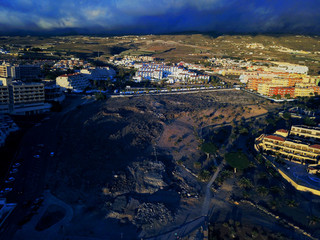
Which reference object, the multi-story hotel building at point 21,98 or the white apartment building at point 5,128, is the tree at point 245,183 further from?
the multi-story hotel building at point 21,98

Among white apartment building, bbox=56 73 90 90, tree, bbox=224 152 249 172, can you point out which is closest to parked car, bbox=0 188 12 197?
Result: tree, bbox=224 152 249 172

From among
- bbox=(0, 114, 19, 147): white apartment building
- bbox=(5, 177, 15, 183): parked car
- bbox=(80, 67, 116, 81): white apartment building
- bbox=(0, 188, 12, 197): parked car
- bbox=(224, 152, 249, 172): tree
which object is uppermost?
bbox=(80, 67, 116, 81): white apartment building

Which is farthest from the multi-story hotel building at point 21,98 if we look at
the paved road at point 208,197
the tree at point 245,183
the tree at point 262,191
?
the tree at point 262,191

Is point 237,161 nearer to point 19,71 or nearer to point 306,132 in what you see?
point 306,132

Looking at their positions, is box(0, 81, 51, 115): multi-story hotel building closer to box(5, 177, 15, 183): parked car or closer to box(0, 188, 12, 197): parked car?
box(5, 177, 15, 183): parked car

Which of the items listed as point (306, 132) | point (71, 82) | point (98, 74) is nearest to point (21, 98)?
point (71, 82)

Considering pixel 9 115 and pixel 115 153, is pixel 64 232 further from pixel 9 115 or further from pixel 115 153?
pixel 9 115

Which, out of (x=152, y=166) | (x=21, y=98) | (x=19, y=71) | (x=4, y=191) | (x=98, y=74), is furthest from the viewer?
(x=98, y=74)

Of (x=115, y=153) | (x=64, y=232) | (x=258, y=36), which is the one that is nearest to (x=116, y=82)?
(x=115, y=153)

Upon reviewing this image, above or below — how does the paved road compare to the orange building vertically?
below
